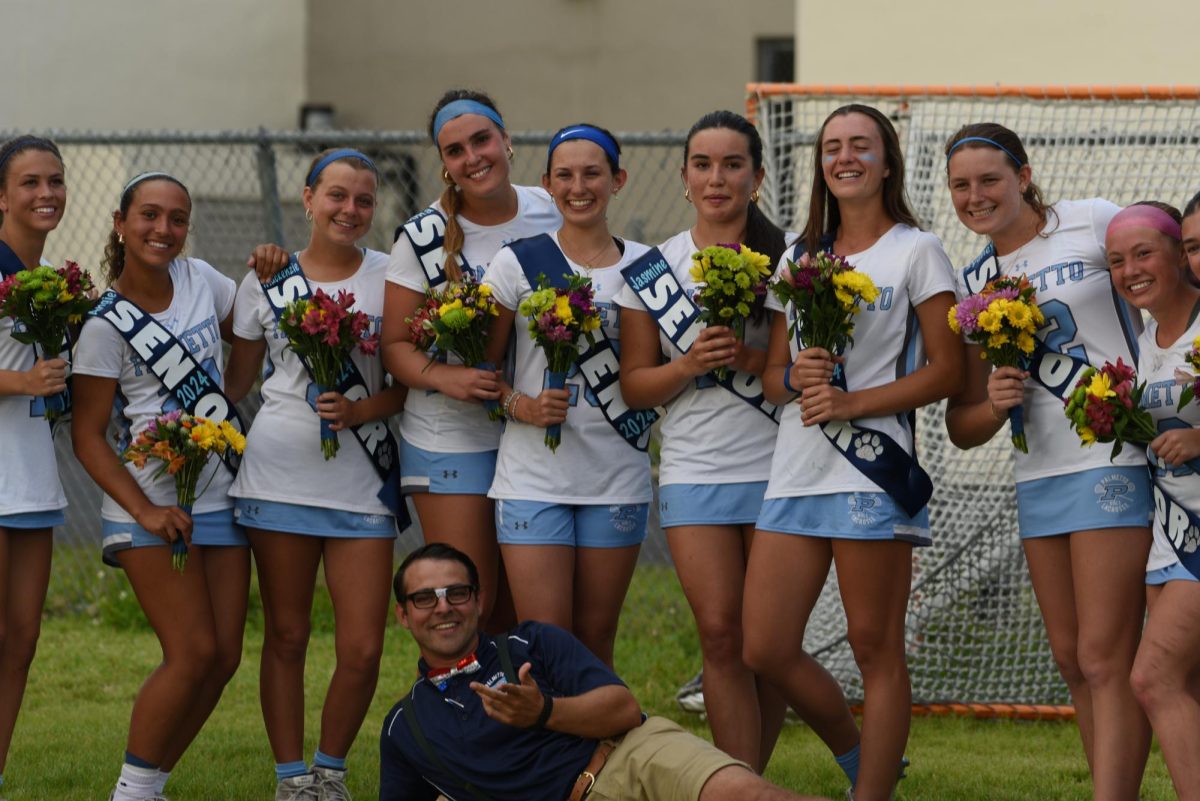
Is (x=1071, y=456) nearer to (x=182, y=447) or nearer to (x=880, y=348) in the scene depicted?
(x=880, y=348)

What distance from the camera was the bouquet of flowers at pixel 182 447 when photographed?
532 centimetres

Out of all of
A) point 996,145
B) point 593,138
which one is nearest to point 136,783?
point 593,138

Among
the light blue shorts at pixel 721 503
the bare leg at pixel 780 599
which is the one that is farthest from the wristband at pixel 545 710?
the light blue shorts at pixel 721 503

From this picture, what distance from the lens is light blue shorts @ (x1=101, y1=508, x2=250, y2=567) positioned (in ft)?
17.9

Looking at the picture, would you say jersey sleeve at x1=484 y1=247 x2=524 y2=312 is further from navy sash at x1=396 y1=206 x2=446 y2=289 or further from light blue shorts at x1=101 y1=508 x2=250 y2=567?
light blue shorts at x1=101 y1=508 x2=250 y2=567

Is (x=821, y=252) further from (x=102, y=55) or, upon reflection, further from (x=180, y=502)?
(x=102, y=55)

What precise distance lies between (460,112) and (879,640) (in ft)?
7.11

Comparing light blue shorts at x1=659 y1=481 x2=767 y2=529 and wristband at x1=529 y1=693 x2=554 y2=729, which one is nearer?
wristband at x1=529 y1=693 x2=554 y2=729

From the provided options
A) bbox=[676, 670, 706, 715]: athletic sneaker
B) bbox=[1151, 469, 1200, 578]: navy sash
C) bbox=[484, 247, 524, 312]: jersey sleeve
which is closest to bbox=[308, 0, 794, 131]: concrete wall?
bbox=[676, 670, 706, 715]: athletic sneaker

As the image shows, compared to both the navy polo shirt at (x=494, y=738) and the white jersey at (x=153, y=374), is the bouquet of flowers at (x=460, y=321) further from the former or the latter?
the navy polo shirt at (x=494, y=738)

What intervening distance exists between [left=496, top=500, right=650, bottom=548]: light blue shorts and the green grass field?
128 centimetres

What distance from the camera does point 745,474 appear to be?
5328 millimetres

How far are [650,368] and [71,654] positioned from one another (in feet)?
14.2

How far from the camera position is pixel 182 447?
17.5 feet
